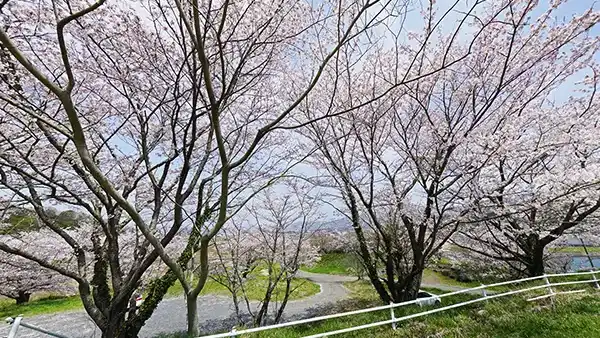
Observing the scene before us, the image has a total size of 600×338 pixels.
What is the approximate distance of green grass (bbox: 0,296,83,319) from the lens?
15.5 metres

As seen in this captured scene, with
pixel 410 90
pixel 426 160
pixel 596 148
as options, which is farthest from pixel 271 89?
pixel 596 148

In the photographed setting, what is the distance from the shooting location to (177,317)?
49.8 feet

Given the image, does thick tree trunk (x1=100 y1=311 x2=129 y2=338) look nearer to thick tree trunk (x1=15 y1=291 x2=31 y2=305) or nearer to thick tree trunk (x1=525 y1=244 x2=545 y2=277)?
thick tree trunk (x1=525 y1=244 x2=545 y2=277)

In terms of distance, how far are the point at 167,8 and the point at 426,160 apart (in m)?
5.11

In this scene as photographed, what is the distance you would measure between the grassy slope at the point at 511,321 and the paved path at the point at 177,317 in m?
9.60

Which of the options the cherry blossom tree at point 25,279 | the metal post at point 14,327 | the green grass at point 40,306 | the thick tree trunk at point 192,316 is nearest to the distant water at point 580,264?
the thick tree trunk at point 192,316

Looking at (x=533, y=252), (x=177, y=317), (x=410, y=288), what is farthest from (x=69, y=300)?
(x=533, y=252)

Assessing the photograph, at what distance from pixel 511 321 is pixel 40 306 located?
22.0 m

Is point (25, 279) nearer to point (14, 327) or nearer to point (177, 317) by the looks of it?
point (177, 317)

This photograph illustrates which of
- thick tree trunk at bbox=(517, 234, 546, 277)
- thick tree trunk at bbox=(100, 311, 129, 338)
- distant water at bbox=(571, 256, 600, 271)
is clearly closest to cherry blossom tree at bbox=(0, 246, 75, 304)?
thick tree trunk at bbox=(100, 311, 129, 338)

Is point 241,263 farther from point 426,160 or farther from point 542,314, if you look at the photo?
point 542,314

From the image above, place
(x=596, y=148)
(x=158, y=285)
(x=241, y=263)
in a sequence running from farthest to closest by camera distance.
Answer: (x=241, y=263), (x=596, y=148), (x=158, y=285)

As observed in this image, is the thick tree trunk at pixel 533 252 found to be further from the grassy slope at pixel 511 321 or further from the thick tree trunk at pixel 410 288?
the thick tree trunk at pixel 410 288

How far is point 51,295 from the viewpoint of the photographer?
18391 mm
